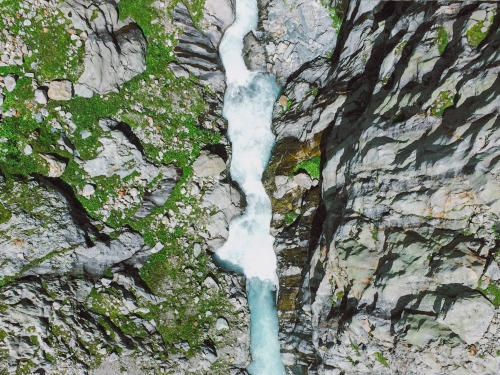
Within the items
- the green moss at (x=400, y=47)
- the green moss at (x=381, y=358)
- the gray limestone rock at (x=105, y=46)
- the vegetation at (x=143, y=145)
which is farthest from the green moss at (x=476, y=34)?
the gray limestone rock at (x=105, y=46)

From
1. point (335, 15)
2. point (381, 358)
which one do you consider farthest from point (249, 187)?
point (381, 358)

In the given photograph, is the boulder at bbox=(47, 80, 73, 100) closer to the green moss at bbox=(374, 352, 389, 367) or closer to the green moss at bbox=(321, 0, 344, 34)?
the green moss at bbox=(321, 0, 344, 34)

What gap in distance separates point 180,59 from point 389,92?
12.5 m

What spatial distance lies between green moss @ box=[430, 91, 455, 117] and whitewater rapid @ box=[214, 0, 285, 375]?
11150 millimetres

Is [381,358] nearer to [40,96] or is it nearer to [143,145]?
[143,145]

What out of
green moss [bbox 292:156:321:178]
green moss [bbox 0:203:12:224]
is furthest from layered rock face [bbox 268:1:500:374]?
green moss [bbox 0:203:12:224]

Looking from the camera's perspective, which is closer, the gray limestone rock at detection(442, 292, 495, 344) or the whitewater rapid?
the gray limestone rock at detection(442, 292, 495, 344)

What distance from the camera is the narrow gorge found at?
15328mm

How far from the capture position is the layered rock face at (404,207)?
14477 millimetres

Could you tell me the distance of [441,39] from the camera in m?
16.8

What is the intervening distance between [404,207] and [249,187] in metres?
10.8

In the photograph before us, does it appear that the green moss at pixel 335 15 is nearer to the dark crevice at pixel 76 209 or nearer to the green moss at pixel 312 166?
the green moss at pixel 312 166

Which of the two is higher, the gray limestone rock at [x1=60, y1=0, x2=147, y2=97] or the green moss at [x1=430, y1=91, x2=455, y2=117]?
the gray limestone rock at [x1=60, y1=0, x2=147, y2=97]

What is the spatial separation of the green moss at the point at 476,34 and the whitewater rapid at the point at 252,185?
12372 millimetres
